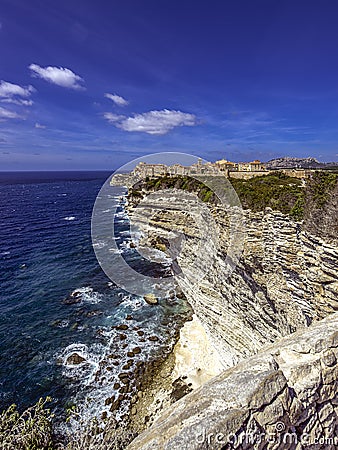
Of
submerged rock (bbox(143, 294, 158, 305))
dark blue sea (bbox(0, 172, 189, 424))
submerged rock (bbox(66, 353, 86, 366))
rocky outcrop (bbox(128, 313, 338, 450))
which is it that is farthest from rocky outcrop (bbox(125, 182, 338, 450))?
submerged rock (bbox(66, 353, 86, 366))

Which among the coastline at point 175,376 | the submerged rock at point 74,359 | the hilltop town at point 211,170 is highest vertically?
the hilltop town at point 211,170

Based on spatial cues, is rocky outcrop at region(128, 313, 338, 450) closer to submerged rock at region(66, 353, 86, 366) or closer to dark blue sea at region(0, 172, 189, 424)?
dark blue sea at region(0, 172, 189, 424)

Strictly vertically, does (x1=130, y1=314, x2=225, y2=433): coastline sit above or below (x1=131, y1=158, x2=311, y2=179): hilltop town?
below

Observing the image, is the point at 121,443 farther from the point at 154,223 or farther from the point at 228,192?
the point at 154,223

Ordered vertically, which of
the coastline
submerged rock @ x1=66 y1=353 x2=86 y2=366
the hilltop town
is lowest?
submerged rock @ x1=66 y1=353 x2=86 y2=366

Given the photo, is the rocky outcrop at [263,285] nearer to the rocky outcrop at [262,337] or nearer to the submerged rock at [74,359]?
the rocky outcrop at [262,337]

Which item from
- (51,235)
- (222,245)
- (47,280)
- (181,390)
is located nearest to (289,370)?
(222,245)

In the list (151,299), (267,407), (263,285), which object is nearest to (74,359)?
(151,299)

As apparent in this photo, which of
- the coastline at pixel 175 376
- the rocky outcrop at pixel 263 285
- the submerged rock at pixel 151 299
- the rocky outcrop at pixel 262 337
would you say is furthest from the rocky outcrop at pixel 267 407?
the submerged rock at pixel 151 299
